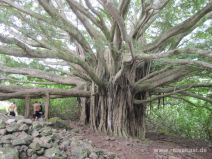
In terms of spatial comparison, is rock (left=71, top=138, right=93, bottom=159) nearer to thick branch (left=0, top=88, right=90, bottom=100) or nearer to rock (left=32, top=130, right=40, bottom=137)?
rock (left=32, top=130, right=40, bottom=137)

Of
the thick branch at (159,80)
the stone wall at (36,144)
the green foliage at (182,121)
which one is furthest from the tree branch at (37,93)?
the green foliage at (182,121)

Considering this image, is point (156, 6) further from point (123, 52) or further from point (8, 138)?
point (8, 138)

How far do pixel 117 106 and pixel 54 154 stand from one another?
284 centimetres

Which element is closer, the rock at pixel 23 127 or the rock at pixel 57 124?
the rock at pixel 23 127

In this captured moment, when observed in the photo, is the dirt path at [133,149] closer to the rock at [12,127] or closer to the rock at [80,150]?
the rock at [80,150]

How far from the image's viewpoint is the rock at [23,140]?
418cm

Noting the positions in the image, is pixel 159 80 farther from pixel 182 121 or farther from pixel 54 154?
pixel 182 121

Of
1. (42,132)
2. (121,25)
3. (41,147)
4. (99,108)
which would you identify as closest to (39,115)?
(99,108)

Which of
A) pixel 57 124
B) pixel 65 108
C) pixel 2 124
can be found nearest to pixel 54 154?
pixel 2 124

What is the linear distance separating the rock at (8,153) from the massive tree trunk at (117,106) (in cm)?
285

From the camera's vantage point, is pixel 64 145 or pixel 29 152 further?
pixel 64 145

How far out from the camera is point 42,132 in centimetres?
467

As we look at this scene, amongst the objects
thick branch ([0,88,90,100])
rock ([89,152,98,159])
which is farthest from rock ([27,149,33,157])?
thick branch ([0,88,90,100])

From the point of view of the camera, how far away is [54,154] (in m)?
4.11
